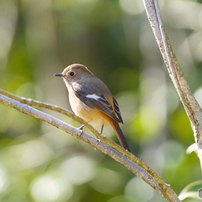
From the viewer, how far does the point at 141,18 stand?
4.28 meters

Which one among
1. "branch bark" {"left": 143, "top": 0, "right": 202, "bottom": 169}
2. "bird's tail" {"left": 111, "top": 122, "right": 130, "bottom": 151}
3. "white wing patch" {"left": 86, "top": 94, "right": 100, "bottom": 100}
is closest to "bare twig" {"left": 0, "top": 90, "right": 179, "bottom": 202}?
"branch bark" {"left": 143, "top": 0, "right": 202, "bottom": 169}

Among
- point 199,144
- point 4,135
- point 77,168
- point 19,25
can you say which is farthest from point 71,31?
point 199,144

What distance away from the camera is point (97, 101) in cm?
288

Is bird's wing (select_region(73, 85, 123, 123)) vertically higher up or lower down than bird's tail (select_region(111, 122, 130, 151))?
higher up

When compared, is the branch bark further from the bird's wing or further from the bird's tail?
the bird's wing

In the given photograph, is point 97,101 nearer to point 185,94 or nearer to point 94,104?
point 94,104

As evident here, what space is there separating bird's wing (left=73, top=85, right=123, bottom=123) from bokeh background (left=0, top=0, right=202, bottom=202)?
2.35 ft

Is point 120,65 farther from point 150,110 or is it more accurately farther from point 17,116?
point 17,116

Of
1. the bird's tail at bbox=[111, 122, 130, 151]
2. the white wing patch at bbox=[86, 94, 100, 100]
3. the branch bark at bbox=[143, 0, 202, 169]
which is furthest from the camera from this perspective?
the white wing patch at bbox=[86, 94, 100, 100]

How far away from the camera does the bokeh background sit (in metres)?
3.37

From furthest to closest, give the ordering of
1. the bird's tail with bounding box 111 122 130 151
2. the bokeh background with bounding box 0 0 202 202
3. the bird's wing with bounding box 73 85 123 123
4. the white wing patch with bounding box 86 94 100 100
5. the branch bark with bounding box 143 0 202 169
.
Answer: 1. the bokeh background with bounding box 0 0 202 202
2. the white wing patch with bounding box 86 94 100 100
3. the bird's wing with bounding box 73 85 123 123
4. the bird's tail with bounding box 111 122 130 151
5. the branch bark with bounding box 143 0 202 169

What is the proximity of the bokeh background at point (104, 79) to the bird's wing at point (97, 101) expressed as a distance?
72 cm

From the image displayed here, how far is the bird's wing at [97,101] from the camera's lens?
275 centimetres

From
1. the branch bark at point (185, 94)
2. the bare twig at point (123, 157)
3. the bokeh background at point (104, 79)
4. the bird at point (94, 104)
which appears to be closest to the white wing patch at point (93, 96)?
the bird at point (94, 104)
